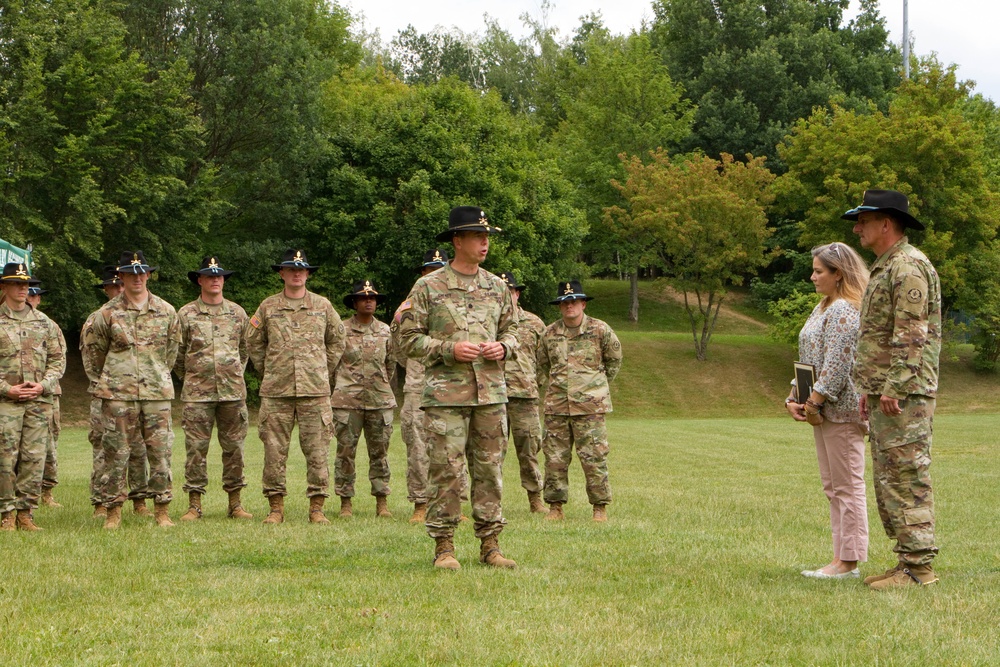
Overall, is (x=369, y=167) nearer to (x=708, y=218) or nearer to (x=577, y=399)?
(x=708, y=218)

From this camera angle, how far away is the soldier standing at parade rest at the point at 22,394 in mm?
10719

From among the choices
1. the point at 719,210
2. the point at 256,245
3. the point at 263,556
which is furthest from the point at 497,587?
the point at 719,210

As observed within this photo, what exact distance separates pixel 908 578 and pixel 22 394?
816cm

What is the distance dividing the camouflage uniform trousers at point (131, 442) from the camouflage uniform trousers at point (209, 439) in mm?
464

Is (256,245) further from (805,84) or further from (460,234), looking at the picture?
(805,84)

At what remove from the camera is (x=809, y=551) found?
29.9 feet

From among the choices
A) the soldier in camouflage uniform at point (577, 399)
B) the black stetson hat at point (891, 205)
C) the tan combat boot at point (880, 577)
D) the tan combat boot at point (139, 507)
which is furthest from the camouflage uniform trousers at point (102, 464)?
the black stetson hat at point (891, 205)

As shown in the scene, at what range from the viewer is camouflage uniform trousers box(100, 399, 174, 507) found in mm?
10914

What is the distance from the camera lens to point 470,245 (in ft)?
27.0

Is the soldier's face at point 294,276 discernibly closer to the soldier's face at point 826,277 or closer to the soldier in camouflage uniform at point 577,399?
the soldier in camouflage uniform at point 577,399

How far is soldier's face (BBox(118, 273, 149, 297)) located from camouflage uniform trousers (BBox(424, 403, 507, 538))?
4514mm

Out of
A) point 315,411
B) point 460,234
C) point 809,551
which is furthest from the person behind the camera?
point 315,411

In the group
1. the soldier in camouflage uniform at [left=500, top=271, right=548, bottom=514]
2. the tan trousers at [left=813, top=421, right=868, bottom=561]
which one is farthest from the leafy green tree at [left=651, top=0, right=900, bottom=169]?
the tan trousers at [left=813, top=421, right=868, bottom=561]

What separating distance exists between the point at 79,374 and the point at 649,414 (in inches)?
783
